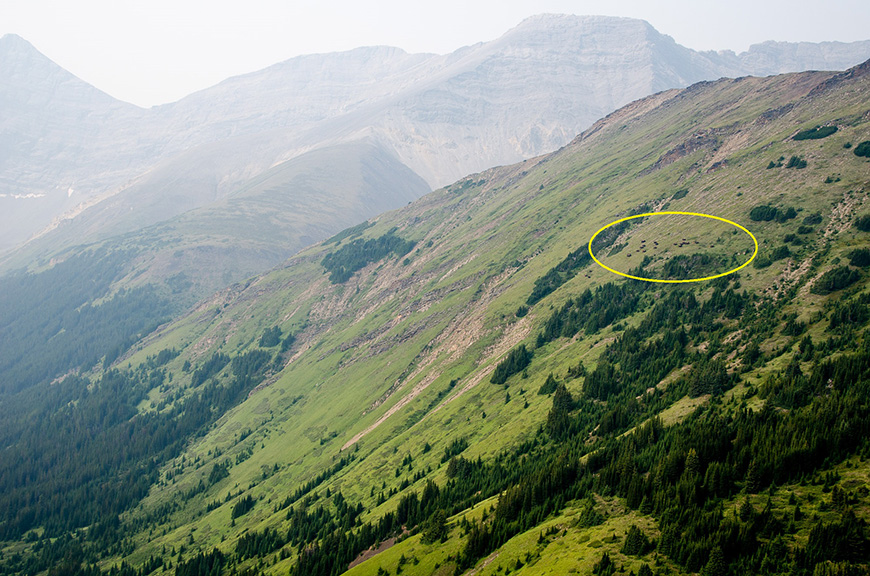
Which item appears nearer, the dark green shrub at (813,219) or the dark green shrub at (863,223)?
the dark green shrub at (863,223)

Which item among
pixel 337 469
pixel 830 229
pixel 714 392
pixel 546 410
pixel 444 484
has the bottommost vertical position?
pixel 337 469

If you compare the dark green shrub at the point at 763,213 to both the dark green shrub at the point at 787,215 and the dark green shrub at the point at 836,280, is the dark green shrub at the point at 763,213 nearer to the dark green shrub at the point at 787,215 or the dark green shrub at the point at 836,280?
the dark green shrub at the point at 787,215

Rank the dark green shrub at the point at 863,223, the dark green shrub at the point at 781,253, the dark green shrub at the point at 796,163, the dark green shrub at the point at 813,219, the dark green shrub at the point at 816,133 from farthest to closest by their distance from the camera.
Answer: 1. the dark green shrub at the point at 816,133
2. the dark green shrub at the point at 796,163
3. the dark green shrub at the point at 813,219
4. the dark green shrub at the point at 781,253
5. the dark green shrub at the point at 863,223

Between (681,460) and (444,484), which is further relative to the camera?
(444,484)

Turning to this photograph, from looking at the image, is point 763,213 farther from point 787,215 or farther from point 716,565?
point 716,565

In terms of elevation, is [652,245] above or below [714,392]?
above

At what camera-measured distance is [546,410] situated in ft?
488

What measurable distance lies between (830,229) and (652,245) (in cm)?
5577

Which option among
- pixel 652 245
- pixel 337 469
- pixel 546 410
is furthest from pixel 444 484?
pixel 652 245

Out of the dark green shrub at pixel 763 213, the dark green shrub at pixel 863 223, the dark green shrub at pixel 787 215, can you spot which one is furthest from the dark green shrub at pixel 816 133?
the dark green shrub at pixel 863 223

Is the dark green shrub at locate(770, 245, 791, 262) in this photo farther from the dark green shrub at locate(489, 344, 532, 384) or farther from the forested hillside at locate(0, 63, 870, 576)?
the dark green shrub at locate(489, 344, 532, 384)

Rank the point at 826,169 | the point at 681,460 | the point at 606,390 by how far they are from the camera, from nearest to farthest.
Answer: the point at 681,460, the point at 606,390, the point at 826,169

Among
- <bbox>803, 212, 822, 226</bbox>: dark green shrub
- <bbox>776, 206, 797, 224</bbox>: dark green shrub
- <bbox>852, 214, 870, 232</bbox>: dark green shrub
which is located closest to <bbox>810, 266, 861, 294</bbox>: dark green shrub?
<bbox>852, 214, 870, 232</bbox>: dark green shrub

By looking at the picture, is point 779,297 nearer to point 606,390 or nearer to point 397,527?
point 606,390
